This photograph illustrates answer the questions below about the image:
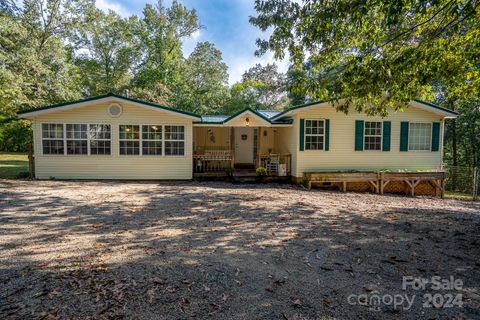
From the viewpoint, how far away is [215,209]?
6.79 metres

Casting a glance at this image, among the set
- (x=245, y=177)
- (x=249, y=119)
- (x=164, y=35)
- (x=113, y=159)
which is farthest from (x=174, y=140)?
(x=164, y=35)

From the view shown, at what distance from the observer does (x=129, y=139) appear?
11398 mm

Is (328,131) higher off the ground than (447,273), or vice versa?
(328,131)

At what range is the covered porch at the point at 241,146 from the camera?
11.7 metres

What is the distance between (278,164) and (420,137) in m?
6.46

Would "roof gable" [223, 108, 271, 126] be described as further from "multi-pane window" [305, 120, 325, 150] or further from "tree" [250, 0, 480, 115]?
"tree" [250, 0, 480, 115]

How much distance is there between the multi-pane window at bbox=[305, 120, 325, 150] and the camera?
11.5 m

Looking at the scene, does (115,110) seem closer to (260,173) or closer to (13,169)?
(260,173)

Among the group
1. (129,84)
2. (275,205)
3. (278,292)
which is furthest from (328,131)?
(129,84)

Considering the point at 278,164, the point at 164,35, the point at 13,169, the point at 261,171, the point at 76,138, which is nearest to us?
the point at 76,138

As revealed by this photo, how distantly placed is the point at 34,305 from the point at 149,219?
3.16m

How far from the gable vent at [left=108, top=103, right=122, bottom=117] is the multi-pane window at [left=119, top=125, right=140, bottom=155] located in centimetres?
56

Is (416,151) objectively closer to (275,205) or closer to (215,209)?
(275,205)

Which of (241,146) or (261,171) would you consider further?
(241,146)
